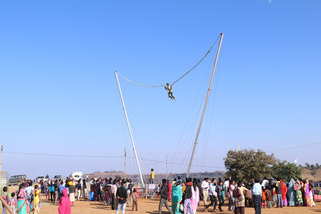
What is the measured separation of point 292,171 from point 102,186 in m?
74.1

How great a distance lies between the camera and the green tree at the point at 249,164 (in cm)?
5266

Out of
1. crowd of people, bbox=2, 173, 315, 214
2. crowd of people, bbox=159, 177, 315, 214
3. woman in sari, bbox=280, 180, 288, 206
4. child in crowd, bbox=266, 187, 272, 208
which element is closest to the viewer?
crowd of people, bbox=2, 173, 315, 214

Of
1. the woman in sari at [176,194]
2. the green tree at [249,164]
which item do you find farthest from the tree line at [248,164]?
the woman in sari at [176,194]

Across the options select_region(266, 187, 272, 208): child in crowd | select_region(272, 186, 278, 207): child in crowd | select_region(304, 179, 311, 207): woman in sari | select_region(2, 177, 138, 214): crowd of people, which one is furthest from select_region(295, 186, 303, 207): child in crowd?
select_region(2, 177, 138, 214): crowd of people

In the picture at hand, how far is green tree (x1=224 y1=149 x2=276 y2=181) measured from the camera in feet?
173

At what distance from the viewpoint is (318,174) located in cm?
14375

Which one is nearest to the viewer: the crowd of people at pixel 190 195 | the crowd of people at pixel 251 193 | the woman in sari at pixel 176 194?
the crowd of people at pixel 190 195

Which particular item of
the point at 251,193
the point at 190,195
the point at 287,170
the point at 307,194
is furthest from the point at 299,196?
the point at 287,170

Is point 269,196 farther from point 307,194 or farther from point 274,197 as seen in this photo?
point 307,194

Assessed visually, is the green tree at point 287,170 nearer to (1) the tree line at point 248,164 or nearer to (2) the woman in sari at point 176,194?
(1) the tree line at point 248,164

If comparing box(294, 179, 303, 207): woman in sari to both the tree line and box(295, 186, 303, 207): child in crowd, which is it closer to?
box(295, 186, 303, 207): child in crowd

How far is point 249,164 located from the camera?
52.7m

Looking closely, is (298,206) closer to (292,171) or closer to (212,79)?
(212,79)

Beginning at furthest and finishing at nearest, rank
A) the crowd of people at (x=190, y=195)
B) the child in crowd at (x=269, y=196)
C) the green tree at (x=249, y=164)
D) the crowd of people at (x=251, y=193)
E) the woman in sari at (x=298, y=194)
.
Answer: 1. the green tree at (x=249, y=164)
2. the woman in sari at (x=298, y=194)
3. the child in crowd at (x=269, y=196)
4. the crowd of people at (x=251, y=193)
5. the crowd of people at (x=190, y=195)
